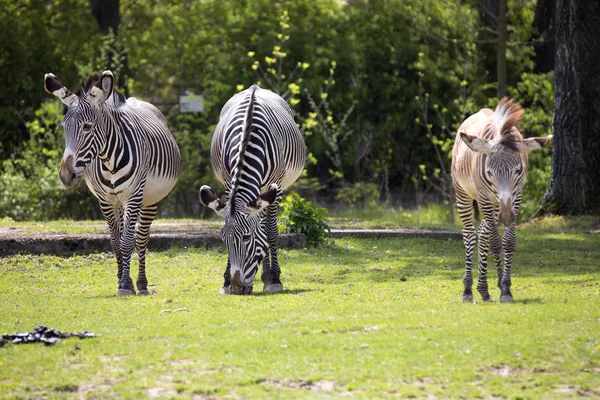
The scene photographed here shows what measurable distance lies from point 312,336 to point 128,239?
13.1ft

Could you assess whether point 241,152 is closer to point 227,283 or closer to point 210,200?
point 210,200

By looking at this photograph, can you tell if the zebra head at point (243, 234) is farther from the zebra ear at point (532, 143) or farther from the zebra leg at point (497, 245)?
the zebra ear at point (532, 143)

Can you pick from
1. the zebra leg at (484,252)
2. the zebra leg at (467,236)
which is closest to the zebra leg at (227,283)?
the zebra leg at (467,236)

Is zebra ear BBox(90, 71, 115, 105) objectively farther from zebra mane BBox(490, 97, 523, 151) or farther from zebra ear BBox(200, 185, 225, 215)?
zebra mane BBox(490, 97, 523, 151)

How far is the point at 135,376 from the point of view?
7.89 meters

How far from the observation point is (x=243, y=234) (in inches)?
452

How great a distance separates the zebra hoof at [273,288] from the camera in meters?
12.6

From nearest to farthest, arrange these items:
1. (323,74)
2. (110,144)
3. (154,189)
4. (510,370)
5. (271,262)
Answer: (510,370) → (110,144) → (271,262) → (154,189) → (323,74)

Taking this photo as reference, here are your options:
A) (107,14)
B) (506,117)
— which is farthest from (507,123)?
(107,14)

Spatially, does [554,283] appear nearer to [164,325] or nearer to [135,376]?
[164,325]

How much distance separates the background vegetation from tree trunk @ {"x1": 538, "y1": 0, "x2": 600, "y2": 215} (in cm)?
443

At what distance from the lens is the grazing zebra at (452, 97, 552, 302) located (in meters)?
10.7

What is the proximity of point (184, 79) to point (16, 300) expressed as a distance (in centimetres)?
1629

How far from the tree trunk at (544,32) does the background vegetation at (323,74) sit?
313mm
